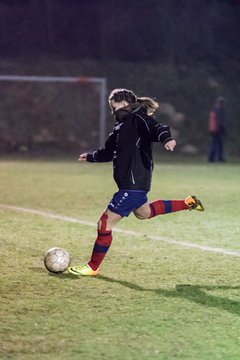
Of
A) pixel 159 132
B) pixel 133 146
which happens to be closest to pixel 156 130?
pixel 159 132

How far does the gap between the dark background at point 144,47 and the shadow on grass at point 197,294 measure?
2553 centimetres

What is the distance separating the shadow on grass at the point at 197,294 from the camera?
6012mm

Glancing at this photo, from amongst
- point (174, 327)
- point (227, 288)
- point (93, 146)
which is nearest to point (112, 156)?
point (227, 288)

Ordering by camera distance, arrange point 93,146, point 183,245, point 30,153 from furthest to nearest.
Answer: point 93,146 < point 30,153 < point 183,245

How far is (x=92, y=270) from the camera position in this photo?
722 cm

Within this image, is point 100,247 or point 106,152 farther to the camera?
point 106,152

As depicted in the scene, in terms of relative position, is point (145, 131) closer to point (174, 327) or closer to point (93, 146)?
point (174, 327)

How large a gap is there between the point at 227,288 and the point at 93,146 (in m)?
24.1

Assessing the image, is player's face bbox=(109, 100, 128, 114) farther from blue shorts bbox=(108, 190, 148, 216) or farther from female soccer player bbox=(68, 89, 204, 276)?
blue shorts bbox=(108, 190, 148, 216)

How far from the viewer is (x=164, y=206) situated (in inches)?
304

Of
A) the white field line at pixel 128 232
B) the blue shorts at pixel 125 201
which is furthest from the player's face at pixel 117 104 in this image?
the white field line at pixel 128 232

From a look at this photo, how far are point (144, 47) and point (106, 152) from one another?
1103 inches

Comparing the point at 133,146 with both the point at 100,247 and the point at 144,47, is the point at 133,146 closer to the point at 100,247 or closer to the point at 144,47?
the point at 100,247

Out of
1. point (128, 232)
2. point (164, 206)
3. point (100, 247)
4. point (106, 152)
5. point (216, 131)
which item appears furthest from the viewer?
point (216, 131)
